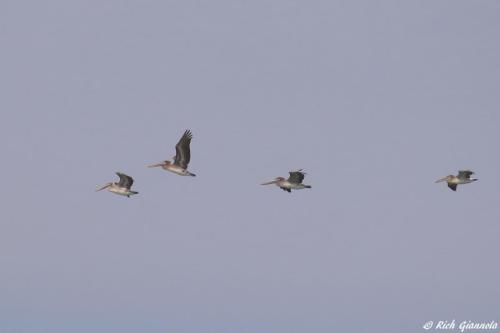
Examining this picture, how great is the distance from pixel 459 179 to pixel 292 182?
28.8ft

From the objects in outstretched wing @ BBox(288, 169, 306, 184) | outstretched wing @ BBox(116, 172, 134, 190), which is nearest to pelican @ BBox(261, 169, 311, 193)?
outstretched wing @ BBox(288, 169, 306, 184)

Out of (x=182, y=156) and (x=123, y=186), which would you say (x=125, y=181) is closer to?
(x=123, y=186)

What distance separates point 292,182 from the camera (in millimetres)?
84625

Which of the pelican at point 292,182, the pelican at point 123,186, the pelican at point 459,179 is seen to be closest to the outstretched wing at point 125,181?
the pelican at point 123,186

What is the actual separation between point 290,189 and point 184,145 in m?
8.42

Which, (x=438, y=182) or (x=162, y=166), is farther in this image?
(x=438, y=182)

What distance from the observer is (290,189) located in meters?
85.2

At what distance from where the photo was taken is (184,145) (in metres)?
78.9

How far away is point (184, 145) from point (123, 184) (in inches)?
166

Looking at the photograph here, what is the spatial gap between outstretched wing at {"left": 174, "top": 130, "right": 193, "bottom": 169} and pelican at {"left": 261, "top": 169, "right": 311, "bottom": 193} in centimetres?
625

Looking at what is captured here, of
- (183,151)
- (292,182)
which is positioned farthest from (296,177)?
(183,151)

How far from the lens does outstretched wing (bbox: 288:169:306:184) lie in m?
83.4

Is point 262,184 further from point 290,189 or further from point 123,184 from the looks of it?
point 123,184

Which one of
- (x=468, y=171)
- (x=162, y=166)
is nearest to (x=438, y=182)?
(x=468, y=171)
